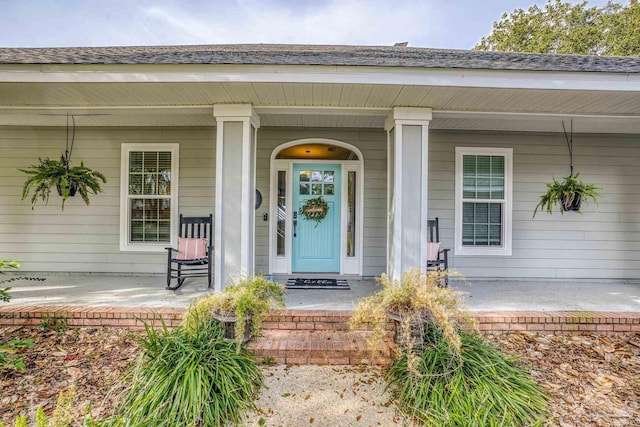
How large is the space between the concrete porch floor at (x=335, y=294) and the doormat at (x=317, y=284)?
0.17 metres

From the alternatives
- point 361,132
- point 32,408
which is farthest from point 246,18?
point 32,408

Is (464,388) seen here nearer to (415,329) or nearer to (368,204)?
(415,329)

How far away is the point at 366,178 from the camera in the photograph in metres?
5.02

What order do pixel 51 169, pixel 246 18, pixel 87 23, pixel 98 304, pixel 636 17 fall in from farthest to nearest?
pixel 636 17
pixel 246 18
pixel 87 23
pixel 51 169
pixel 98 304

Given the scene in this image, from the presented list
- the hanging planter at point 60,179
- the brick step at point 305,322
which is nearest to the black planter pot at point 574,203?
the brick step at point 305,322

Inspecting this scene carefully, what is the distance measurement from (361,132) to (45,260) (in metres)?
5.45

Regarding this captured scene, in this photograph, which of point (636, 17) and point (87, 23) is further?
point (636, 17)

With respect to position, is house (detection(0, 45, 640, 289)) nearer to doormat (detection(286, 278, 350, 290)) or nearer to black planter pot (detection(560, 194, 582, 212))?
doormat (detection(286, 278, 350, 290))

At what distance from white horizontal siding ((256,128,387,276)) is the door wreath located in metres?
0.61

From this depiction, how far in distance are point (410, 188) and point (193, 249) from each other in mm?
3084

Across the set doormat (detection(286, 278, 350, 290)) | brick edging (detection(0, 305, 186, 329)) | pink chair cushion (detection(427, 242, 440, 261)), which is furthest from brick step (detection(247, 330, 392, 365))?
pink chair cushion (detection(427, 242, 440, 261))

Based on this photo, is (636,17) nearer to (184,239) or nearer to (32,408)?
(184,239)

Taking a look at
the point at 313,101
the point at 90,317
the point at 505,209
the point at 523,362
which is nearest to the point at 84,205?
the point at 90,317

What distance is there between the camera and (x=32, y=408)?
2176mm
